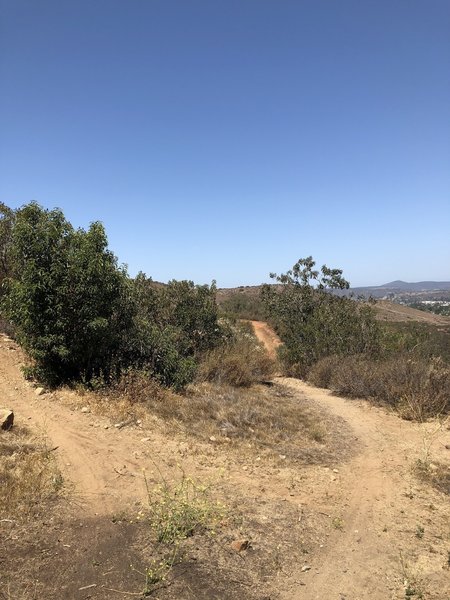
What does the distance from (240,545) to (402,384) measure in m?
8.15

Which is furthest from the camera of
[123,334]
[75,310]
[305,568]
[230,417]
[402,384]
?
[402,384]

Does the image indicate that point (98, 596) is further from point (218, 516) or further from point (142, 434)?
point (142, 434)

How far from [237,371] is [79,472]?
6.90 meters

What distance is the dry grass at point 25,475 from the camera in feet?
15.8

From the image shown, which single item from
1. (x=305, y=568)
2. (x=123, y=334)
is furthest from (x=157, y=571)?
(x=123, y=334)

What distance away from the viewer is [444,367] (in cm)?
1148

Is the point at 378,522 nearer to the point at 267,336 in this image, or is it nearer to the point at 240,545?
the point at 240,545

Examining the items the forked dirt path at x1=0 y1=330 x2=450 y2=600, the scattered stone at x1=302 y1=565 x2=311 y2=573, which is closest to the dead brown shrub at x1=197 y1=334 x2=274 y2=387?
the forked dirt path at x1=0 y1=330 x2=450 y2=600

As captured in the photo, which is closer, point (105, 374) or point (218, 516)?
point (218, 516)

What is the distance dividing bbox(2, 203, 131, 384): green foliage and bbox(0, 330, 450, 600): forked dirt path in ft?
3.20

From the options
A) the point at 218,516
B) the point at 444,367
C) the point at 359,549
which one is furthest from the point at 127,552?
the point at 444,367

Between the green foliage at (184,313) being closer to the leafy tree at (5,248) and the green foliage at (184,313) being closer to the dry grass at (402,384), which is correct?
the leafy tree at (5,248)

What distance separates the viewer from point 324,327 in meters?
17.8

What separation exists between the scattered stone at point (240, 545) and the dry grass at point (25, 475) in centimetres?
217
